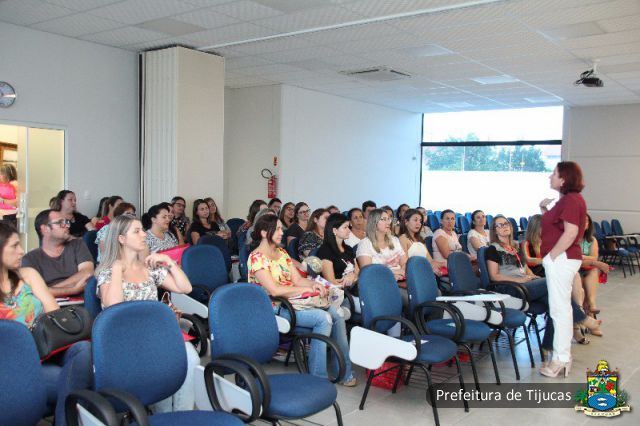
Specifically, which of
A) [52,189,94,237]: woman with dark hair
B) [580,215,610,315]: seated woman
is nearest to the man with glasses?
[52,189,94,237]: woman with dark hair

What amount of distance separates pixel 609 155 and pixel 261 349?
11366mm

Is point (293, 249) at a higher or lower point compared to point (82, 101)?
lower

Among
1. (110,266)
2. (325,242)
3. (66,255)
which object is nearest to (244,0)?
(325,242)

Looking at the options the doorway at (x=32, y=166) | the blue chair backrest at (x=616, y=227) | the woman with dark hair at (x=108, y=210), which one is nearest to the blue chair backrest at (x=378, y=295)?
the woman with dark hair at (x=108, y=210)

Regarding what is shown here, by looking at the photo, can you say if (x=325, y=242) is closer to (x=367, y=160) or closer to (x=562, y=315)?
(x=562, y=315)

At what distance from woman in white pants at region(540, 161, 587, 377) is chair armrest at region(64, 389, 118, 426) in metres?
3.54

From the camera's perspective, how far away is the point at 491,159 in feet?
46.6

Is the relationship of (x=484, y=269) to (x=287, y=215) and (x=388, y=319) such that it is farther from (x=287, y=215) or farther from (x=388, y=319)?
(x=287, y=215)

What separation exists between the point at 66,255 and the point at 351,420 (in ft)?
7.53

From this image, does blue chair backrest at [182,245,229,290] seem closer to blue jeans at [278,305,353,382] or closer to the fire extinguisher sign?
blue jeans at [278,305,353,382]

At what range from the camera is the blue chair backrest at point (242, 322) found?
9.63 ft

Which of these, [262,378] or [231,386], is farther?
[231,386]

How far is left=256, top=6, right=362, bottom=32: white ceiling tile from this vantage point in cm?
604

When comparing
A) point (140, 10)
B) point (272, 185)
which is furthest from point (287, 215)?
point (140, 10)
